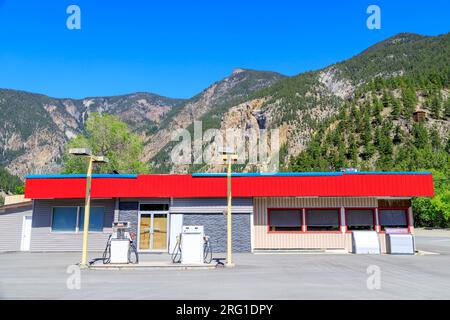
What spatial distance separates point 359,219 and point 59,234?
56.9 feet

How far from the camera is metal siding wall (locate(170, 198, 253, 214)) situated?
20.5 metres

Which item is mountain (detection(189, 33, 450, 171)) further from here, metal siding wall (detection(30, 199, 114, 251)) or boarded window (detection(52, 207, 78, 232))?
boarded window (detection(52, 207, 78, 232))

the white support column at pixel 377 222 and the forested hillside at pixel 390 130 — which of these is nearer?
the white support column at pixel 377 222

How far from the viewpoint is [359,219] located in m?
21.1

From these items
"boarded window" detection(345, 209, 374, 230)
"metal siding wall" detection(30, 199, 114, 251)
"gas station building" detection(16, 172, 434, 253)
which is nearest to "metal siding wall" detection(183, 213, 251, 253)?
"gas station building" detection(16, 172, 434, 253)

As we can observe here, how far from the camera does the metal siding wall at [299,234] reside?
2073 cm

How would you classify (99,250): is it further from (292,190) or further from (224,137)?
(224,137)

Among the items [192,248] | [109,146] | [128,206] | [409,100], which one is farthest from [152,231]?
[409,100]

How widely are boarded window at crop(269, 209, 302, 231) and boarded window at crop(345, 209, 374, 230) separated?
2.81m

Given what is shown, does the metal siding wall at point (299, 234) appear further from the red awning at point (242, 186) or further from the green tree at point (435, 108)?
the green tree at point (435, 108)

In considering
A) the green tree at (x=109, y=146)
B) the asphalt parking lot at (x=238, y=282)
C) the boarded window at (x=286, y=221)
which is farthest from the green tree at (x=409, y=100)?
the asphalt parking lot at (x=238, y=282)

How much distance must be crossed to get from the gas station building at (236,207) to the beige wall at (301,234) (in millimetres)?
56
